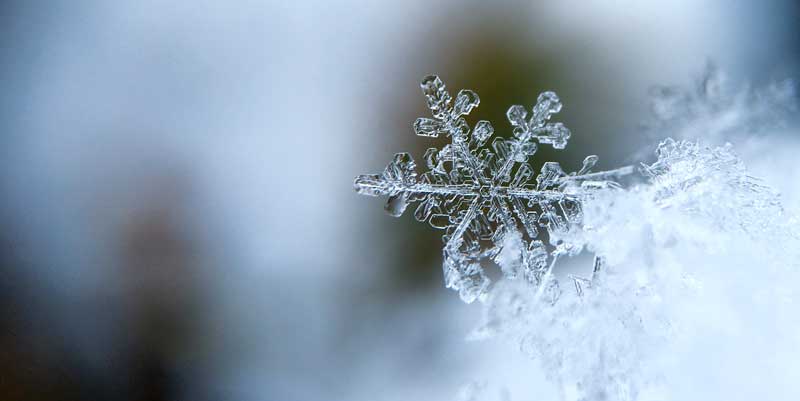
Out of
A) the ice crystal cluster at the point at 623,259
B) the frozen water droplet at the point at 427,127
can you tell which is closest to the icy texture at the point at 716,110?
the ice crystal cluster at the point at 623,259

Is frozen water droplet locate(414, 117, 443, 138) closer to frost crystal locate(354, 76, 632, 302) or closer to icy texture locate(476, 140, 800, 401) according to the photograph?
frost crystal locate(354, 76, 632, 302)

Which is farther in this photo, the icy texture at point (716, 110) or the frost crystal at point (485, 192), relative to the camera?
the icy texture at point (716, 110)

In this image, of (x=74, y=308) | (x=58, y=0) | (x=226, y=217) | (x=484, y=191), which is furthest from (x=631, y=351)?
(x=58, y=0)

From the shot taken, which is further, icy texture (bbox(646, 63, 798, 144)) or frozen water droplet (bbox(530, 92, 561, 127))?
icy texture (bbox(646, 63, 798, 144))

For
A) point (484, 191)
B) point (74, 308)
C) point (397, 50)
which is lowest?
point (74, 308)

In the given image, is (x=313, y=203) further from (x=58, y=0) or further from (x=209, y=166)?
(x=58, y=0)

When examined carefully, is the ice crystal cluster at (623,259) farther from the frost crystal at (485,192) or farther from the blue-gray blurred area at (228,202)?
the blue-gray blurred area at (228,202)

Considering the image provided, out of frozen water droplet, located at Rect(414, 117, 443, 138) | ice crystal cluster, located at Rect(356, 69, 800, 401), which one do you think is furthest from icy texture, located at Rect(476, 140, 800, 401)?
frozen water droplet, located at Rect(414, 117, 443, 138)
